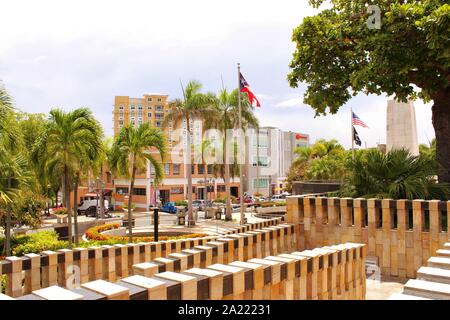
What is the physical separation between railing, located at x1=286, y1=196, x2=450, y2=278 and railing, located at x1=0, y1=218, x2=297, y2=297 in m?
1.51

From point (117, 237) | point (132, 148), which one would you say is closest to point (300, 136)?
point (132, 148)

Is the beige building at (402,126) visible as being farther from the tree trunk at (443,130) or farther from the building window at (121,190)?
the building window at (121,190)

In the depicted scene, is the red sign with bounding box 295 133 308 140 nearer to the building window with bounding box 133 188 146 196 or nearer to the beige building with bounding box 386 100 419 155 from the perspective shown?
the building window with bounding box 133 188 146 196

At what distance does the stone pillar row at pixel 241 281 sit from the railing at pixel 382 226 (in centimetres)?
219

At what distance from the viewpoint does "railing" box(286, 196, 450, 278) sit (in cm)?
903

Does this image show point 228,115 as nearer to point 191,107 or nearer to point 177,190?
point 191,107

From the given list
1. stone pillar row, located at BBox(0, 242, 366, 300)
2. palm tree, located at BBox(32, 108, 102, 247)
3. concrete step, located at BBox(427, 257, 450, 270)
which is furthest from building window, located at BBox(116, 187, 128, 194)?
concrete step, located at BBox(427, 257, 450, 270)

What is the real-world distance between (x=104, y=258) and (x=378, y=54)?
9370 mm

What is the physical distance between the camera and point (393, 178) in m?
11.1

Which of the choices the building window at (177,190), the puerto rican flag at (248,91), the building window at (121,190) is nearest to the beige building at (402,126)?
the puerto rican flag at (248,91)

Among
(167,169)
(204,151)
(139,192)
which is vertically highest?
(204,151)
